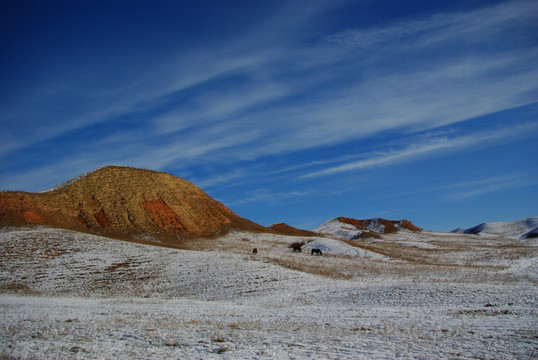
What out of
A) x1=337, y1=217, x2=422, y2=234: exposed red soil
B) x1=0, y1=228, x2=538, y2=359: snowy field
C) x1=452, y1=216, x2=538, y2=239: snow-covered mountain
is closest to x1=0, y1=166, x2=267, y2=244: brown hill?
x1=0, y1=228, x2=538, y2=359: snowy field

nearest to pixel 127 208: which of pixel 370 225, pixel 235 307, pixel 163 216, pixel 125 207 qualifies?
pixel 125 207

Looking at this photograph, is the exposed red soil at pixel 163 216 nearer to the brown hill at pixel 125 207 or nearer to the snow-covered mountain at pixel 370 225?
the brown hill at pixel 125 207

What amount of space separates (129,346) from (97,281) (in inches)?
994

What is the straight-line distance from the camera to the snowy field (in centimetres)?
1231

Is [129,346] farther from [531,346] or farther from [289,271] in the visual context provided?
[289,271]

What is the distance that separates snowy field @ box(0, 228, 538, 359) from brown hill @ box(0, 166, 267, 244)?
16.8 m

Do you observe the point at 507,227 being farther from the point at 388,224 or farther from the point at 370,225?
the point at 370,225

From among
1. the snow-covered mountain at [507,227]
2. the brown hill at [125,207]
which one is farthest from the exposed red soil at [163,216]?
the snow-covered mountain at [507,227]

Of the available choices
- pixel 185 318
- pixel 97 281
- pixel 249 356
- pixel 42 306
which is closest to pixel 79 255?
pixel 97 281

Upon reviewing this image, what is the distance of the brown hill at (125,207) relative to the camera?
65.4m

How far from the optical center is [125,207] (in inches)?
2990

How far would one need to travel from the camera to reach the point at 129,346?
42.1ft

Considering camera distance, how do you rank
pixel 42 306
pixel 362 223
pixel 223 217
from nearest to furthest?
pixel 42 306 → pixel 223 217 → pixel 362 223

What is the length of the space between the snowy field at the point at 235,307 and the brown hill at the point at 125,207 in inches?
663
